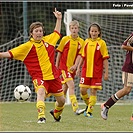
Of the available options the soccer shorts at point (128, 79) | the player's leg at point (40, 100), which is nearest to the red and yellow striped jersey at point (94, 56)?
the soccer shorts at point (128, 79)

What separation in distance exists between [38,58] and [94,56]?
6.93 feet

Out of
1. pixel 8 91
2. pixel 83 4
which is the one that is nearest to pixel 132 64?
pixel 8 91

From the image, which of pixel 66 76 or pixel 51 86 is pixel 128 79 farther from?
pixel 66 76

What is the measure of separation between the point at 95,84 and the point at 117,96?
119 cm

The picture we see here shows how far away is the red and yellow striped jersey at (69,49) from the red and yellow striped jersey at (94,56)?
2.25 ft

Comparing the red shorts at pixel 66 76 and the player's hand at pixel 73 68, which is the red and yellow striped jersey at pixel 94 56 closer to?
the player's hand at pixel 73 68

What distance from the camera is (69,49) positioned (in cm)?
1127

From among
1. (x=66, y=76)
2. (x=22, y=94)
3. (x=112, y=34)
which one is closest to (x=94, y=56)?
(x=66, y=76)

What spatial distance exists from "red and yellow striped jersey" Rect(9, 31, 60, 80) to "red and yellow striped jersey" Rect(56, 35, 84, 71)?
8.38ft

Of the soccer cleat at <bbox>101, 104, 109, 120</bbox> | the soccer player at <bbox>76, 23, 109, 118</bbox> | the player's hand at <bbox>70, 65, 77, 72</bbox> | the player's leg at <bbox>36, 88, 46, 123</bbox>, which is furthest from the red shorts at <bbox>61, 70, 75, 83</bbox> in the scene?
the player's leg at <bbox>36, 88, 46, 123</bbox>

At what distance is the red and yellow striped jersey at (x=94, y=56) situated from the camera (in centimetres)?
1028

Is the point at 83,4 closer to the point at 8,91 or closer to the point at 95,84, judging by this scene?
the point at 8,91

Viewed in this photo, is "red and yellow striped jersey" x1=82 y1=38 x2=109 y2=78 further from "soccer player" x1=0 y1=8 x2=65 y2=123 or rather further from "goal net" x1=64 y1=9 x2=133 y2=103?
"goal net" x1=64 y1=9 x2=133 y2=103

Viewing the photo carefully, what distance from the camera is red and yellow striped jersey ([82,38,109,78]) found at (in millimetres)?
10281
